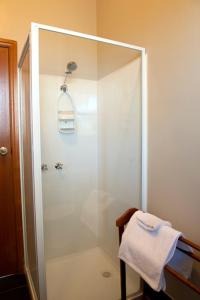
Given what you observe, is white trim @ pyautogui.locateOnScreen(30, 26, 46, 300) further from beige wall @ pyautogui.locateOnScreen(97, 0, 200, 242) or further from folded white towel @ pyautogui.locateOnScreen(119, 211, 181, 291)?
beige wall @ pyautogui.locateOnScreen(97, 0, 200, 242)

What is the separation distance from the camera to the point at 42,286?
1383mm

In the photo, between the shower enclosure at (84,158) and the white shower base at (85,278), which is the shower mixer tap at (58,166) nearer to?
the shower enclosure at (84,158)

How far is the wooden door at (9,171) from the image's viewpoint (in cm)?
188

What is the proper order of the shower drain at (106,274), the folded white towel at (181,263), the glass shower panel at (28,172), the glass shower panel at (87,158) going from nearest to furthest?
the folded white towel at (181,263) < the glass shower panel at (28,172) < the glass shower panel at (87,158) < the shower drain at (106,274)

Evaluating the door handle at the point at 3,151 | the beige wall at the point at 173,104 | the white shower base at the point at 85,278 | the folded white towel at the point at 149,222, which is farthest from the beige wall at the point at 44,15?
the white shower base at the point at 85,278

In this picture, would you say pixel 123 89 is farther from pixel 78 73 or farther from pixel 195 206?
pixel 195 206

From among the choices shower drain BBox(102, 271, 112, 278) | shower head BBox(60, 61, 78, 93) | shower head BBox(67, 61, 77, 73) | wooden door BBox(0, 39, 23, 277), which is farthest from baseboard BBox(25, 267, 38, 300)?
shower head BBox(67, 61, 77, 73)

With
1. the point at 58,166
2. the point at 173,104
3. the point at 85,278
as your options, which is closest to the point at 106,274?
the point at 85,278

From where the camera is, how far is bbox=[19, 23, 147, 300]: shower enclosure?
161 cm

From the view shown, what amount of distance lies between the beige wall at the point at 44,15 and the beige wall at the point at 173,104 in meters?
0.69

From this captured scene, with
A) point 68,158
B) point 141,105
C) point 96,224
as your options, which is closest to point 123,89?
point 141,105

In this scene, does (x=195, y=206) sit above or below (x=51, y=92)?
below

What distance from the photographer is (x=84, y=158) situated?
213cm

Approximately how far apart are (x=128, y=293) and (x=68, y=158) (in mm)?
1205
